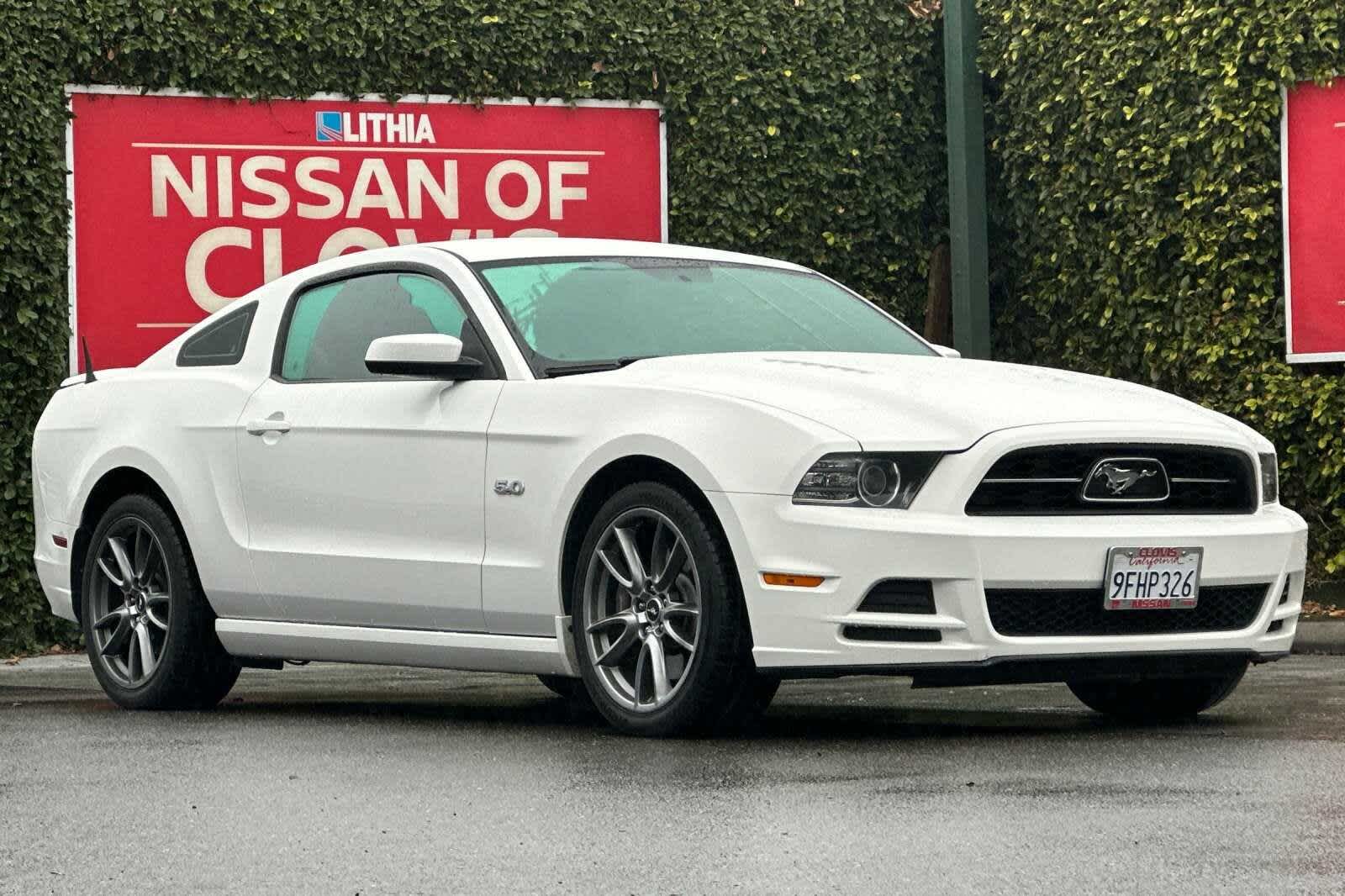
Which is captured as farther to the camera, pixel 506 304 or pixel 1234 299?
pixel 1234 299

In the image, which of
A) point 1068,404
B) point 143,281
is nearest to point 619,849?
point 1068,404

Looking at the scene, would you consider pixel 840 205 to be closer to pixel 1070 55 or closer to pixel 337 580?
pixel 1070 55

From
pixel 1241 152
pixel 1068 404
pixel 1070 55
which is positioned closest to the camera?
pixel 1068 404

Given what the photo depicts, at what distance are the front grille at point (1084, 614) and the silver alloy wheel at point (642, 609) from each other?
89 cm

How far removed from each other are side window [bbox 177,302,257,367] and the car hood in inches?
81.7

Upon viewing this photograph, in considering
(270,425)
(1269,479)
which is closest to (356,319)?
(270,425)

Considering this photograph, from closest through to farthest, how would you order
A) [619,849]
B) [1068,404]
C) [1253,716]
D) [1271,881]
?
[1271,881]
[619,849]
[1068,404]
[1253,716]

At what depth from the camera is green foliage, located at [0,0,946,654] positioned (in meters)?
12.5

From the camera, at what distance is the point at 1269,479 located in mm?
7699

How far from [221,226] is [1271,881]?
384 inches

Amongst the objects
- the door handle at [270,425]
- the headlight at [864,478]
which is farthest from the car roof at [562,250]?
the headlight at [864,478]

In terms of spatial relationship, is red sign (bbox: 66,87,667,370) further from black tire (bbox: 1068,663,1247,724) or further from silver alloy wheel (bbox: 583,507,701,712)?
black tire (bbox: 1068,663,1247,724)

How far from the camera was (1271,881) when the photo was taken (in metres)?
4.74

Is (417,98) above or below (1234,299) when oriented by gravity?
above
